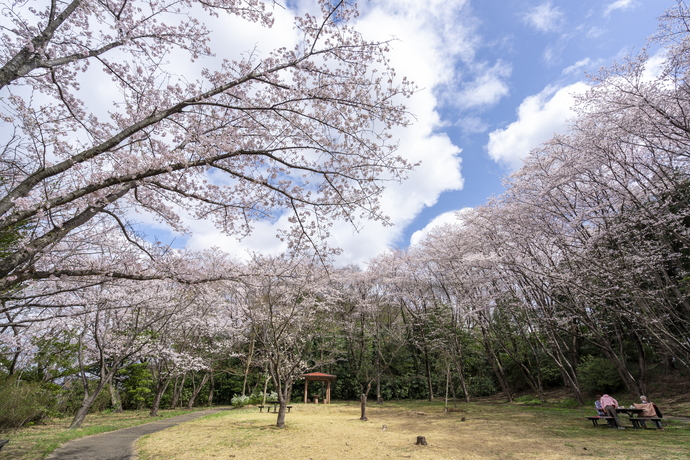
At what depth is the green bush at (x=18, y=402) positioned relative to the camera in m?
7.64

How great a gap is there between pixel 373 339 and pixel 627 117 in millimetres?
16827

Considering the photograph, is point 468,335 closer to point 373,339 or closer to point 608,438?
point 373,339

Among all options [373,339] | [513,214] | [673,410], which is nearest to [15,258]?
[513,214]

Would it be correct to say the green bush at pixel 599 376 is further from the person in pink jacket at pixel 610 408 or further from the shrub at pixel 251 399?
the shrub at pixel 251 399

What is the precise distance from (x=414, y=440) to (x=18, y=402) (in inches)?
369

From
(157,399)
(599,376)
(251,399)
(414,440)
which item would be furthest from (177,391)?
(599,376)

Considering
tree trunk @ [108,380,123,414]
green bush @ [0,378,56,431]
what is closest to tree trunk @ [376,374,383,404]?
tree trunk @ [108,380,123,414]

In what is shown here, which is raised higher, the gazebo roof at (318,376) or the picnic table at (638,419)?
the gazebo roof at (318,376)

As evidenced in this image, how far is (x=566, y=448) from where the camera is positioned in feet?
20.3

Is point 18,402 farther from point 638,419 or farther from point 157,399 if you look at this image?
point 638,419

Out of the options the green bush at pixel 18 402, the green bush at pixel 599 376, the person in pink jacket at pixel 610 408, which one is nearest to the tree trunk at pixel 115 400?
the green bush at pixel 18 402

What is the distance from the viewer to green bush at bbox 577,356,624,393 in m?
13.8

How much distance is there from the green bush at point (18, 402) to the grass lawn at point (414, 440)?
341cm

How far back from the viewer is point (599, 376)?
46.4 feet
